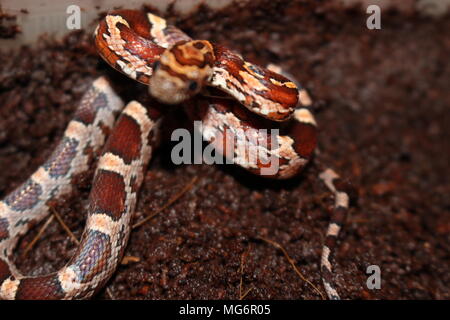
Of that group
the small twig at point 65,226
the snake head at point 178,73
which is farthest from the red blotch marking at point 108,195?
the snake head at point 178,73

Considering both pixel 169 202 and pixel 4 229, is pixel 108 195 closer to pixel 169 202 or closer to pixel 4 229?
pixel 169 202

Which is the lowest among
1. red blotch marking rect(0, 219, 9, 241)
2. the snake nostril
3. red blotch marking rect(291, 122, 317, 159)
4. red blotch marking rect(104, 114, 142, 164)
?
red blotch marking rect(0, 219, 9, 241)

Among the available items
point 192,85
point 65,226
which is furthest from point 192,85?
point 65,226

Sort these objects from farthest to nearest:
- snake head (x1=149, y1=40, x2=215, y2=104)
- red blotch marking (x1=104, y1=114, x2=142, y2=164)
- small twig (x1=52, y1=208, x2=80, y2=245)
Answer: red blotch marking (x1=104, y1=114, x2=142, y2=164), small twig (x1=52, y1=208, x2=80, y2=245), snake head (x1=149, y1=40, x2=215, y2=104)

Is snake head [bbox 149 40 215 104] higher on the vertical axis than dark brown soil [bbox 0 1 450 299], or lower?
higher

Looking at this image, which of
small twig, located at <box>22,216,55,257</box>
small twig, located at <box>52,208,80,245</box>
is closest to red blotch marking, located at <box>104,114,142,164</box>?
small twig, located at <box>52,208,80,245</box>

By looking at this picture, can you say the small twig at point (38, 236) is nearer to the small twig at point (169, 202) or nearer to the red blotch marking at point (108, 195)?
the red blotch marking at point (108, 195)

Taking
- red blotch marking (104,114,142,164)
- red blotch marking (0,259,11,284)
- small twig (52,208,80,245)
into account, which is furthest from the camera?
red blotch marking (104,114,142,164)

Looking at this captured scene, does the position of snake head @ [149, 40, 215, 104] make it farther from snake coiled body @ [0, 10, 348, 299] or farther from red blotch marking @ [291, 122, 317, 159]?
red blotch marking @ [291, 122, 317, 159]

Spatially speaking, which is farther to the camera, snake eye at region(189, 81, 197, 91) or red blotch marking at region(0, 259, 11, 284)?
red blotch marking at region(0, 259, 11, 284)

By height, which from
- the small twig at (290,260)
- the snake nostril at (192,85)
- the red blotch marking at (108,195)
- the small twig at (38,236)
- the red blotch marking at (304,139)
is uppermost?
the snake nostril at (192,85)
